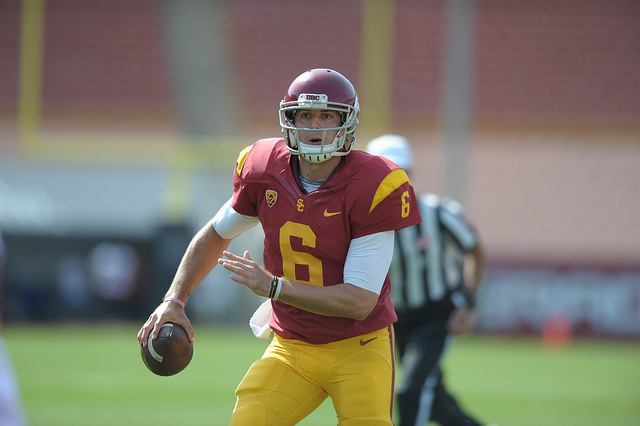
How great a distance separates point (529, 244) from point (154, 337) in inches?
512

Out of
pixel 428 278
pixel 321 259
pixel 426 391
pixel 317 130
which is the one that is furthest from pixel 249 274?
pixel 428 278

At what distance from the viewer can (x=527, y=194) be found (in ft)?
51.8

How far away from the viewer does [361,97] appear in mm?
15828

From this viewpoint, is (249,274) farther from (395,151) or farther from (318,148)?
(395,151)

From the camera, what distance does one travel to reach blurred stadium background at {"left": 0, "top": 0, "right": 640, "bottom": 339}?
14711 millimetres

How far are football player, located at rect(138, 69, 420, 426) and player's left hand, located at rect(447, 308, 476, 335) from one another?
1595mm

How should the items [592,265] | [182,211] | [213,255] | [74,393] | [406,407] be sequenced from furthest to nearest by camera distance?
[182,211]
[592,265]
[74,393]
[406,407]
[213,255]

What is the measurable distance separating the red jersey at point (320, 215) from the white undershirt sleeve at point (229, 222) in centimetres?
3

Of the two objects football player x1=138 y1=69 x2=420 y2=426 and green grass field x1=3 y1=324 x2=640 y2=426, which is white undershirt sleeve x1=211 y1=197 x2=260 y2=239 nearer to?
football player x1=138 y1=69 x2=420 y2=426

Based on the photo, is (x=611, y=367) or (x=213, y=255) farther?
(x=611, y=367)

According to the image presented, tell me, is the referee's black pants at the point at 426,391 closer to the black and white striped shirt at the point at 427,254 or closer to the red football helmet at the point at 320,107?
the black and white striped shirt at the point at 427,254

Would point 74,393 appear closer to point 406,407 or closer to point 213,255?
point 406,407

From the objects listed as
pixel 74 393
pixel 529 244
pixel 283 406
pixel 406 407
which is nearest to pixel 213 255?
pixel 283 406

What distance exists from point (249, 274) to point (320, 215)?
1.26ft
